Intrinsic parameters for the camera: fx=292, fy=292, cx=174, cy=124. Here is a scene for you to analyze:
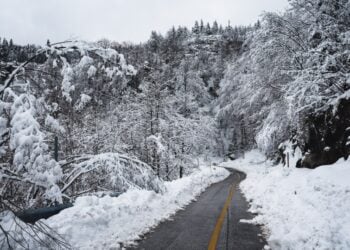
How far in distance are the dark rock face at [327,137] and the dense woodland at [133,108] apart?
2.1 inches

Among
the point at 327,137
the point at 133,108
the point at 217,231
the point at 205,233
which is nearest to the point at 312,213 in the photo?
the point at 217,231

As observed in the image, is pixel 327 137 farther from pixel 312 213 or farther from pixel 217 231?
pixel 217 231

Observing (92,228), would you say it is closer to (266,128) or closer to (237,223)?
(237,223)

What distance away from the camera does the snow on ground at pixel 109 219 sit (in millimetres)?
6000

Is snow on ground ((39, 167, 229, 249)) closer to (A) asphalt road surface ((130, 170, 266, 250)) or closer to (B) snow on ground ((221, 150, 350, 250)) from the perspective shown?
(A) asphalt road surface ((130, 170, 266, 250))

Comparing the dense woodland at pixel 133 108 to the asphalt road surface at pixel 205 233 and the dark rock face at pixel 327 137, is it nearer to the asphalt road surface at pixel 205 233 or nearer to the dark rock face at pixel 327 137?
the dark rock face at pixel 327 137

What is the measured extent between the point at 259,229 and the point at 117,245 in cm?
376

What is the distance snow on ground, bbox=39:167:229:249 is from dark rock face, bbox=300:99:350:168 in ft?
26.0

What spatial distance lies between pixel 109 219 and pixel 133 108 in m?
15.9

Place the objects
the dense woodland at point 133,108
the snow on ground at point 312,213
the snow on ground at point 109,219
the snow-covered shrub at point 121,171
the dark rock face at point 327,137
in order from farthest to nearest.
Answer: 1. the dark rock face at point 327,137
2. the snow-covered shrub at point 121,171
3. the snow on ground at point 109,219
4. the snow on ground at point 312,213
5. the dense woodland at point 133,108

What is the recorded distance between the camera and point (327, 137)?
14.1m

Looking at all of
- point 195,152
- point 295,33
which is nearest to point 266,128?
point 295,33

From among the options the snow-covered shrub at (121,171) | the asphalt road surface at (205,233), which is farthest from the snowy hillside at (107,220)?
the snow-covered shrub at (121,171)

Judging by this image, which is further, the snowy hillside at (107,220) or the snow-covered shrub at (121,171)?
the snow-covered shrub at (121,171)
